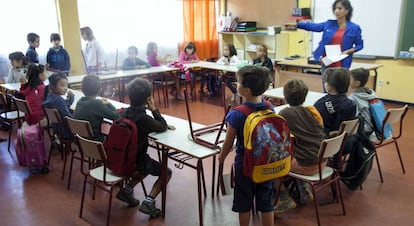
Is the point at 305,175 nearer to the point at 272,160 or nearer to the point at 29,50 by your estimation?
the point at 272,160

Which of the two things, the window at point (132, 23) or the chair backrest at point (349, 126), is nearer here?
the chair backrest at point (349, 126)

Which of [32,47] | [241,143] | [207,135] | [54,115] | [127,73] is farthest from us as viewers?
[127,73]

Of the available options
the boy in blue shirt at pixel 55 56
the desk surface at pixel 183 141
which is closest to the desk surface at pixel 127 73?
the boy in blue shirt at pixel 55 56

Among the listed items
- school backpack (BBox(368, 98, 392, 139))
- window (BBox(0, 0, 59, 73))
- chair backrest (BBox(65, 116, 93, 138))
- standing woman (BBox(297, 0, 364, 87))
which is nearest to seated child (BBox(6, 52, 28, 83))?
window (BBox(0, 0, 59, 73))

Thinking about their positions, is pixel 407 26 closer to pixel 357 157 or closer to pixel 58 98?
pixel 357 157

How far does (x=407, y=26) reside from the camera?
18.7 feet

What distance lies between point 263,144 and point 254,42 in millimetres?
6455

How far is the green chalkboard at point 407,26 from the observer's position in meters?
5.64

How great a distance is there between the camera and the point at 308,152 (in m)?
2.52

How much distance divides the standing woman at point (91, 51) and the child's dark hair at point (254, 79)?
450 centimetres

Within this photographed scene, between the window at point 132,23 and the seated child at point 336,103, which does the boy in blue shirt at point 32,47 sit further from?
the seated child at point 336,103

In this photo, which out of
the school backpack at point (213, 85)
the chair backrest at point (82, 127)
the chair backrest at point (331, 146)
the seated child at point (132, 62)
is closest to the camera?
the chair backrest at point (331, 146)

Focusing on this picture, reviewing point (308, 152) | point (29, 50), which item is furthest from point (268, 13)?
point (308, 152)

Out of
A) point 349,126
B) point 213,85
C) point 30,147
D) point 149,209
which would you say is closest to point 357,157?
point 349,126
